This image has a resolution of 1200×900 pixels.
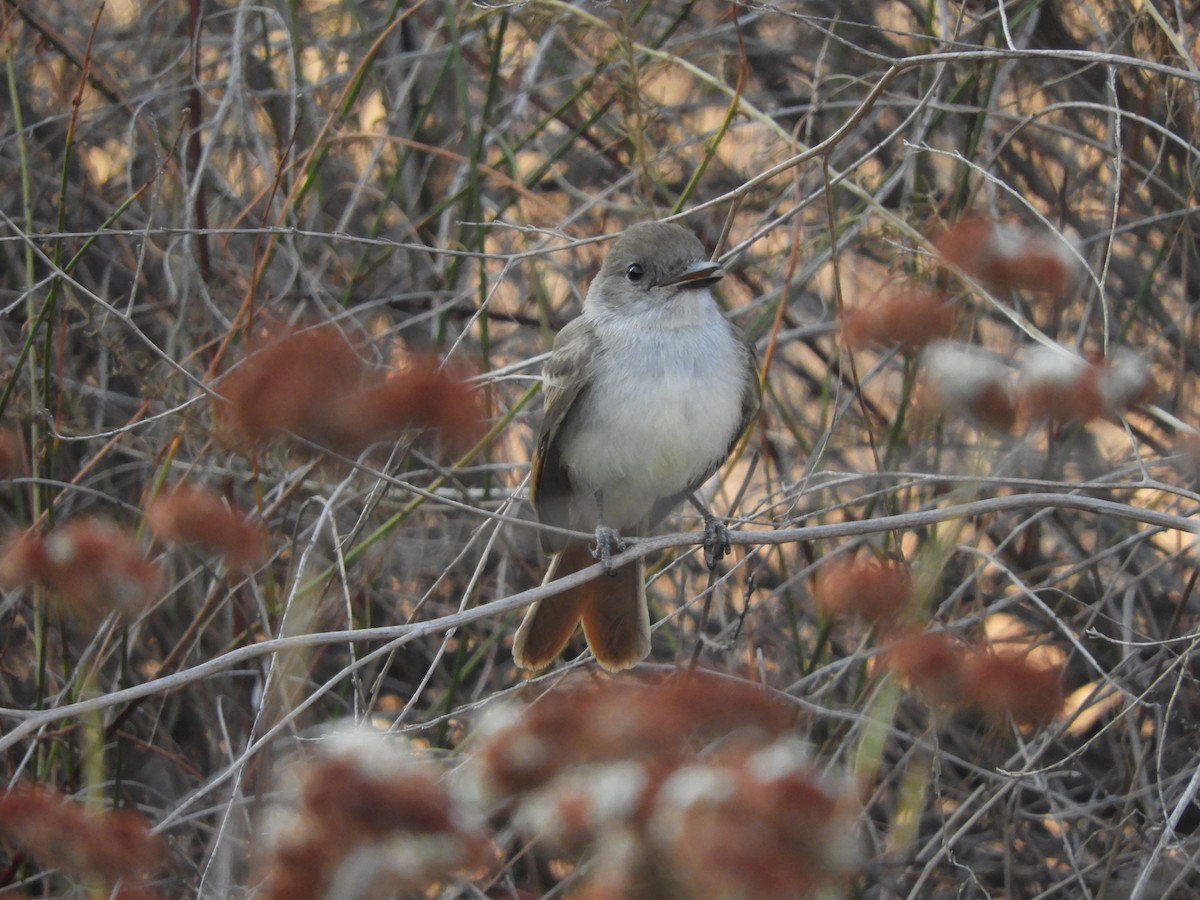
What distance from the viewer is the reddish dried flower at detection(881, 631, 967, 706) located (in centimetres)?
204

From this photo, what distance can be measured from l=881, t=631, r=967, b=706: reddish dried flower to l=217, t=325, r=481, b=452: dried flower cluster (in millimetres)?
778

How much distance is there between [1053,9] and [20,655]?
3926 millimetres

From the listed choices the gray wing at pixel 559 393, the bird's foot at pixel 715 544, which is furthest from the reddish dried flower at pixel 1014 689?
the gray wing at pixel 559 393

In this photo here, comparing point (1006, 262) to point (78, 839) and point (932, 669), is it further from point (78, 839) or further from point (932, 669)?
point (78, 839)

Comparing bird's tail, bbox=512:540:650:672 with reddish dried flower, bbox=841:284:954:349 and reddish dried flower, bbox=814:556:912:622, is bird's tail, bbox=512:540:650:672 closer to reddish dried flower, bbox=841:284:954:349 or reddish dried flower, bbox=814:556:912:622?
reddish dried flower, bbox=814:556:912:622

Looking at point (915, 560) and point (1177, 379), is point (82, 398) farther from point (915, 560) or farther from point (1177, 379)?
point (1177, 379)

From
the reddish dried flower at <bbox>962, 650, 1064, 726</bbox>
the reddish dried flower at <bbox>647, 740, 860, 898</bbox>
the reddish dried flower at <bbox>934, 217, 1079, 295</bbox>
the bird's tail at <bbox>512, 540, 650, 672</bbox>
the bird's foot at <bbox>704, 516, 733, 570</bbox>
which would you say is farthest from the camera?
the bird's tail at <bbox>512, 540, 650, 672</bbox>

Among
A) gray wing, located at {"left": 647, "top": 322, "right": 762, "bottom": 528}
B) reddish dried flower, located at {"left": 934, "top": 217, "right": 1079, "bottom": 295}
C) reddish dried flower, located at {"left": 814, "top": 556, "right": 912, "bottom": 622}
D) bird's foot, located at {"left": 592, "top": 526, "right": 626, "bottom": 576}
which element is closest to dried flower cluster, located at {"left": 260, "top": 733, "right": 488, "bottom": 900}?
reddish dried flower, located at {"left": 814, "top": 556, "right": 912, "bottom": 622}

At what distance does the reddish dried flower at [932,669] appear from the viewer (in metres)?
2.04

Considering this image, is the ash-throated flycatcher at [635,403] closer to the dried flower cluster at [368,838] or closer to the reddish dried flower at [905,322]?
the reddish dried flower at [905,322]

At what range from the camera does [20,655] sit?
164 inches

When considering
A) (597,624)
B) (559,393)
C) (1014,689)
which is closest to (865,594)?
(1014,689)

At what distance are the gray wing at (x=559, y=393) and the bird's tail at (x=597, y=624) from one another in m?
0.37

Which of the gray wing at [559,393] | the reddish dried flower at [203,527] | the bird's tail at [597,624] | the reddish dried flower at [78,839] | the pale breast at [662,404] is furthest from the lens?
the gray wing at [559,393]
